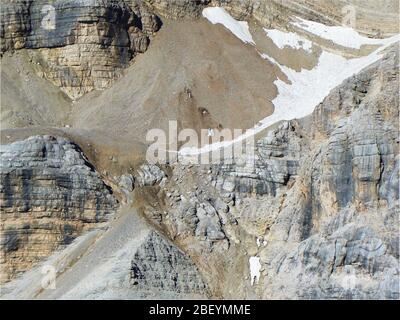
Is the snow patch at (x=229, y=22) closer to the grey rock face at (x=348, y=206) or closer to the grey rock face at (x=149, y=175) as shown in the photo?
the grey rock face at (x=149, y=175)

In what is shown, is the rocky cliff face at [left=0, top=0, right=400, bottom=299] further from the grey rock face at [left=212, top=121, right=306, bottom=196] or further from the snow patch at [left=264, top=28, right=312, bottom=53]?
the snow patch at [left=264, top=28, right=312, bottom=53]

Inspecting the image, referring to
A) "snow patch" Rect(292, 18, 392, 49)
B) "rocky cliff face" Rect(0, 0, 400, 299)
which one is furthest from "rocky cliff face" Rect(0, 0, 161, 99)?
"snow patch" Rect(292, 18, 392, 49)

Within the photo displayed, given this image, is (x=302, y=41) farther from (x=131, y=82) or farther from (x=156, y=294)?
(x=156, y=294)

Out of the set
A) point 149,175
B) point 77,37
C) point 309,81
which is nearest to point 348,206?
point 149,175

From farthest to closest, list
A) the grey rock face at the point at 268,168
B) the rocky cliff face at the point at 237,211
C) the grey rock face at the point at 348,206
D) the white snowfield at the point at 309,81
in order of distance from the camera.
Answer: the white snowfield at the point at 309,81, the grey rock face at the point at 268,168, the rocky cliff face at the point at 237,211, the grey rock face at the point at 348,206

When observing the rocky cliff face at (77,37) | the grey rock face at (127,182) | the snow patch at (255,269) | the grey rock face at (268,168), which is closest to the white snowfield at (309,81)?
Result: the grey rock face at (268,168)
